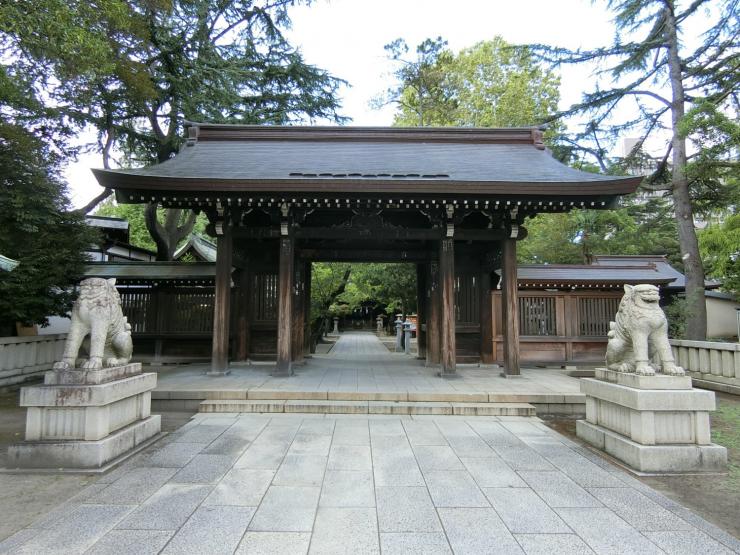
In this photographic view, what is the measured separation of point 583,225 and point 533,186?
891 cm

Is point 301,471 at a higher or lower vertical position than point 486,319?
lower

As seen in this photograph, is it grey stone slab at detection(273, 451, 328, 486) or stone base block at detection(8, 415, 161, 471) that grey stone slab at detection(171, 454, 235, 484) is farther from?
stone base block at detection(8, 415, 161, 471)

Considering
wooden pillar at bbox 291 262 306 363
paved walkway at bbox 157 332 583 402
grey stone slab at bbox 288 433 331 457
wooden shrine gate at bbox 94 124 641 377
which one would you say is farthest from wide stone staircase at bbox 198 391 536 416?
wooden pillar at bbox 291 262 306 363

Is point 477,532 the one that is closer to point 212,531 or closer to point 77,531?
point 212,531

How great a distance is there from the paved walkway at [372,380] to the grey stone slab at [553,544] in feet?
13.1

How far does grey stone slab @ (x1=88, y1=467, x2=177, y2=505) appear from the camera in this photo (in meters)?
3.30

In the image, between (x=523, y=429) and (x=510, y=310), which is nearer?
(x=523, y=429)

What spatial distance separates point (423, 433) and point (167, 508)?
10.6 feet

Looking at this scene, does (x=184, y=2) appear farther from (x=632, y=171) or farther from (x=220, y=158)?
(x=632, y=171)

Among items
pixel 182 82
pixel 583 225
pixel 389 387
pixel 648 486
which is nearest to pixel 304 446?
pixel 389 387

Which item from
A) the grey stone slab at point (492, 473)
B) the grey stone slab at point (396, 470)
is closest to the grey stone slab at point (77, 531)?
the grey stone slab at point (396, 470)

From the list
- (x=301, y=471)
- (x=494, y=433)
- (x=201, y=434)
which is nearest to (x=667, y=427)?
(x=494, y=433)

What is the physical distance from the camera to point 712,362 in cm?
815

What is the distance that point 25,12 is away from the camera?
582 centimetres
